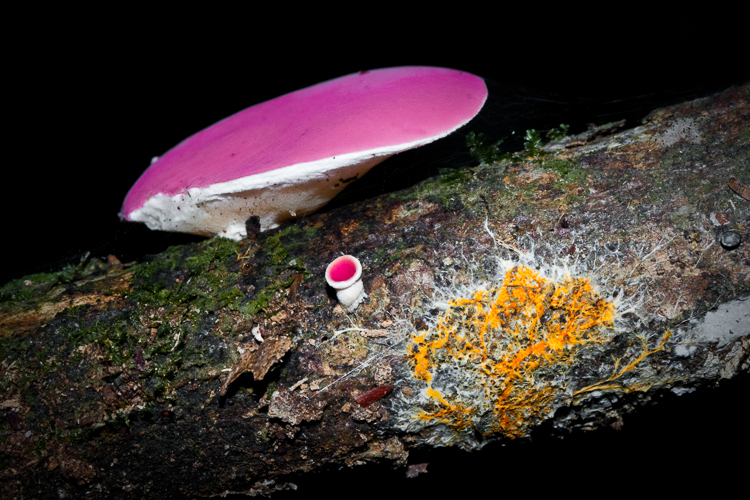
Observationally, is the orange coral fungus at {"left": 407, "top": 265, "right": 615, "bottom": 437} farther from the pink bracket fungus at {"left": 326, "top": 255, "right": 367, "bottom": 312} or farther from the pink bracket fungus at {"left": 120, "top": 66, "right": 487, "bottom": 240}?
the pink bracket fungus at {"left": 120, "top": 66, "right": 487, "bottom": 240}

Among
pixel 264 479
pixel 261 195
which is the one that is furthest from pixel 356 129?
pixel 264 479

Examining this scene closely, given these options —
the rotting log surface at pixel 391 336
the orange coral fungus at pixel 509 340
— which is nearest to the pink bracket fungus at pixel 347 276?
the rotting log surface at pixel 391 336

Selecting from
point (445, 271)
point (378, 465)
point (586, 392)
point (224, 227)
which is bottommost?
point (378, 465)

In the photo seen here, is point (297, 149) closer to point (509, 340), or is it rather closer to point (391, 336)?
point (391, 336)

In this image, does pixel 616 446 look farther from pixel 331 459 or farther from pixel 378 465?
A: pixel 331 459

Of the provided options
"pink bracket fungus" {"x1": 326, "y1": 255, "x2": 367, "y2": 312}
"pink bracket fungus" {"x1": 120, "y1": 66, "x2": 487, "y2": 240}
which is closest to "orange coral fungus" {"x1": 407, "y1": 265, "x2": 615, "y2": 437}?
"pink bracket fungus" {"x1": 326, "y1": 255, "x2": 367, "y2": 312}

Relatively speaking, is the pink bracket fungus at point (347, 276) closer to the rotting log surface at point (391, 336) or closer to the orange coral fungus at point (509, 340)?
the rotting log surface at point (391, 336)
